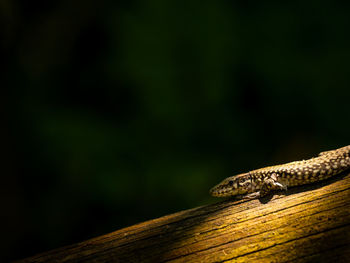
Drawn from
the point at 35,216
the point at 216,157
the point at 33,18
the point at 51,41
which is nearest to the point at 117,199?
the point at 35,216

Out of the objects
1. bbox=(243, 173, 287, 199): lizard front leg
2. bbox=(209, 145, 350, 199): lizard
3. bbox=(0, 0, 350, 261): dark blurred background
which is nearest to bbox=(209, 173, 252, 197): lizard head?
bbox=(209, 145, 350, 199): lizard

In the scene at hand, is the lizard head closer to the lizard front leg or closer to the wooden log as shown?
the lizard front leg

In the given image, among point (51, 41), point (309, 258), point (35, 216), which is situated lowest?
point (35, 216)

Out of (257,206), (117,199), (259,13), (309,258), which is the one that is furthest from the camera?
(259,13)

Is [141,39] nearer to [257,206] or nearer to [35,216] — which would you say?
[35,216]

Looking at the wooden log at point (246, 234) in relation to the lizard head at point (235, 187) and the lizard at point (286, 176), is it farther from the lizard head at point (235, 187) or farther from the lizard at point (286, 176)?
the lizard head at point (235, 187)

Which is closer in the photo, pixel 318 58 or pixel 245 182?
pixel 245 182

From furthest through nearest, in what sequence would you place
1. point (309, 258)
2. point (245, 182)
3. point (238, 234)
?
point (245, 182) → point (238, 234) → point (309, 258)

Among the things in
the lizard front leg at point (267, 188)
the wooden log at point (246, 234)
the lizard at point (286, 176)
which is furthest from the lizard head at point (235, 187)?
the wooden log at point (246, 234)

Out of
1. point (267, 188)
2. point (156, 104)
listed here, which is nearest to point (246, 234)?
point (267, 188)
